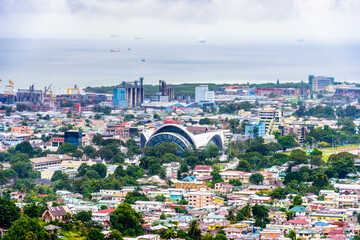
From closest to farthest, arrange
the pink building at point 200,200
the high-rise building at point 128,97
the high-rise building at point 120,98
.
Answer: the pink building at point 200,200, the high-rise building at point 120,98, the high-rise building at point 128,97

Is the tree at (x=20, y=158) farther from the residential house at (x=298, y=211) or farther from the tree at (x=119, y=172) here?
the residential house at (x=298, y=211)

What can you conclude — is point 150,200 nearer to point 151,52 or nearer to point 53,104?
point 53,104

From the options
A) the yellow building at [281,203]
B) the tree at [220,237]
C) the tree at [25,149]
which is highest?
the tree at [25,149]

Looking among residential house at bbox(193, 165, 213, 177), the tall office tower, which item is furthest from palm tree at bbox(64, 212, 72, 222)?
the tall office tower

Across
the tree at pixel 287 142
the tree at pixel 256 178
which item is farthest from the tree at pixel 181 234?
the tree at pixel 287 142

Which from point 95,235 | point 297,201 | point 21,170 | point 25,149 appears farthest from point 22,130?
point 95,235

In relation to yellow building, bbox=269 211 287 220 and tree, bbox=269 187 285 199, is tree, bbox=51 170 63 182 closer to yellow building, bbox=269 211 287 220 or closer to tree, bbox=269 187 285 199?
tree, bbox=269 187 285 199
